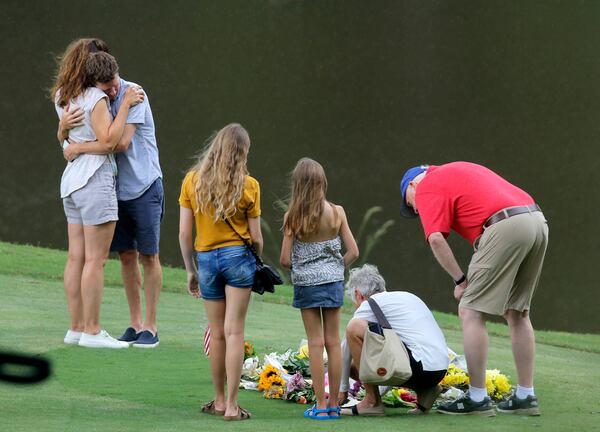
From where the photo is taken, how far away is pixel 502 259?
13.7 ft

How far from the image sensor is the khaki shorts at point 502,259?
4156 mm

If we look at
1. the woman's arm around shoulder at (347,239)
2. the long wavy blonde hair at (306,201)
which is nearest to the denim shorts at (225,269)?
the long wavy blonde hair at (306,201)

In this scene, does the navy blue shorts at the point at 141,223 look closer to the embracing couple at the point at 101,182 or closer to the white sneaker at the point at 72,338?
the embracing couple at the point at 101,182

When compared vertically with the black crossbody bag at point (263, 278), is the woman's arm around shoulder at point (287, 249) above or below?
above

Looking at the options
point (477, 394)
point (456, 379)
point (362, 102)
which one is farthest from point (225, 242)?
point (362, 102)

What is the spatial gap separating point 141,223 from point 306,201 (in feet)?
5.23

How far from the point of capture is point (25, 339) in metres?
5.59

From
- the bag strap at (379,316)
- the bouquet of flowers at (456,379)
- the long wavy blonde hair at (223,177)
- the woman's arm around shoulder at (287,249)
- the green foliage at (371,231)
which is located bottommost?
the green foliage at (371,231)

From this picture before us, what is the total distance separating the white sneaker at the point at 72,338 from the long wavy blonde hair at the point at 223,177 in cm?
173

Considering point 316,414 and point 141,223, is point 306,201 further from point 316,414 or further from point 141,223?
point 141,223

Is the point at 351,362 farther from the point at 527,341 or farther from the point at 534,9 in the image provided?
the point at 534,9

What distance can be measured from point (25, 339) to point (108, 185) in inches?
42.3

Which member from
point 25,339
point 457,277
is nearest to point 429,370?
point 457,277

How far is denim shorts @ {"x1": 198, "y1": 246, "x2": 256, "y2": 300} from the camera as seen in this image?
3.97 metres
